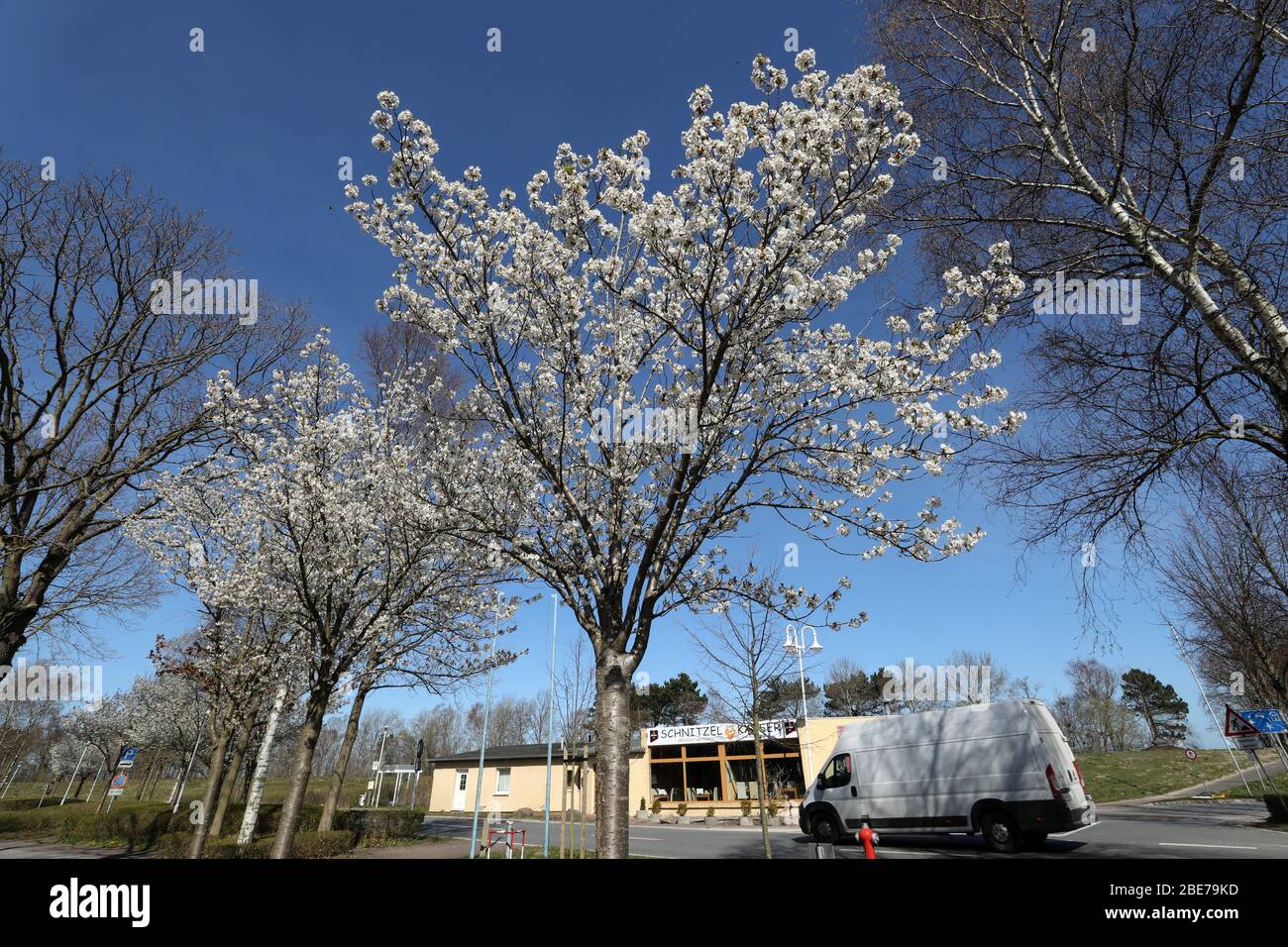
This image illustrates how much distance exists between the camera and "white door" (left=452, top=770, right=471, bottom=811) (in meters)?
40.9

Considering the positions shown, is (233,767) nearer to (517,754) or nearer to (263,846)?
(263,846)

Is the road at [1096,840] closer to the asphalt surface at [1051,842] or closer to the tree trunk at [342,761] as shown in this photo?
the asphalt surface at [1051,842]

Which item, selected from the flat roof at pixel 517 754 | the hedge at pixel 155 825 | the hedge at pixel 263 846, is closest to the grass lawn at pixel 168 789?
the flat roof at pixel 517 754

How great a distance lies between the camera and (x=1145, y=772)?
133 ft

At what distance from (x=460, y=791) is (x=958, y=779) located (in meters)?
36.4

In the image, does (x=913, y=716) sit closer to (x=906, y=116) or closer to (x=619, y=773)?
(x=619, y=773)

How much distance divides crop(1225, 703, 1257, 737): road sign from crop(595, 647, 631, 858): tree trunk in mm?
22378

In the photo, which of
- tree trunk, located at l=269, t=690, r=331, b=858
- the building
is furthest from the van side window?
the building

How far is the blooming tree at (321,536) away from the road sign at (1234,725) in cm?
2214

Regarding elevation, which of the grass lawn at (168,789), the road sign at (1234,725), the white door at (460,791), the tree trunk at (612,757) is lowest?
the grass lawn at (168,789)

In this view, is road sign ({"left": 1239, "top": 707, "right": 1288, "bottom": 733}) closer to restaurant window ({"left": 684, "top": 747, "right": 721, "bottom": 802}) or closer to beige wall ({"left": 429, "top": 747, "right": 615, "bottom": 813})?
Result: restaurant window ({"left": 684, "top": 747, "right": 721, "bottom": 802})

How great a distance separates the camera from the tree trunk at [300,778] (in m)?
10.9
